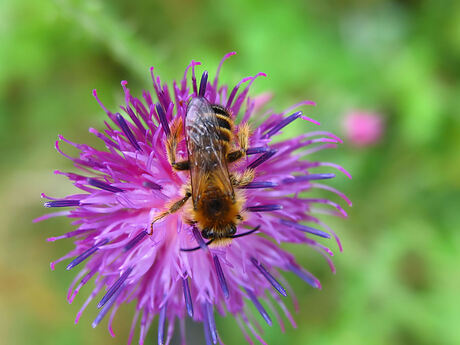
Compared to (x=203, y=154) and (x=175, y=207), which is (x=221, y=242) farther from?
(x=203, y=154)

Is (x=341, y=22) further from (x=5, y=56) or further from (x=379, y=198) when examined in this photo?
(x=5, y=56)

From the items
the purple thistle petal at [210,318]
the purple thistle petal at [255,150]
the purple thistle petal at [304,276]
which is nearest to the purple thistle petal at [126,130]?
the purple thistle petal at [255,150]

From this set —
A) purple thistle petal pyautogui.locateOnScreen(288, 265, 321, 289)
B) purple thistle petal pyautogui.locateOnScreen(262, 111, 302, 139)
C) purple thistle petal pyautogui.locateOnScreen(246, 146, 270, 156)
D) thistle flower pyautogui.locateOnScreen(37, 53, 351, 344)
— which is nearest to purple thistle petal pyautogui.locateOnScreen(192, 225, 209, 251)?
thistle flower pyautogui.locateOnScreen(37, 53, 351, 344)

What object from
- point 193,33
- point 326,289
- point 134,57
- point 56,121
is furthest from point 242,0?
point 326,289

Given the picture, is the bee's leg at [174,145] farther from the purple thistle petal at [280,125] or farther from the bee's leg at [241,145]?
the purple thistle petal at [280,125]

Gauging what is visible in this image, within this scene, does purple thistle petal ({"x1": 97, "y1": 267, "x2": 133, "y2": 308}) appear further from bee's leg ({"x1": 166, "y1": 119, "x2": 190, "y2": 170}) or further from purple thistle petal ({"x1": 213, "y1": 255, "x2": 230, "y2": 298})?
bee's leg ({"x1": 166, "y1": 119, "x2": 190, "y2": 170})
